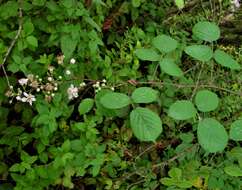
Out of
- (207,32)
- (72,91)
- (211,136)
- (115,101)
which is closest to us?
(211,136)

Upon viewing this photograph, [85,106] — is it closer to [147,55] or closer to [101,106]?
[101,106]

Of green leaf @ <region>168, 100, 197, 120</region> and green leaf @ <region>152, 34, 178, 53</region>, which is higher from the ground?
green leaf @ <region>152, 34, 178, 53</region>

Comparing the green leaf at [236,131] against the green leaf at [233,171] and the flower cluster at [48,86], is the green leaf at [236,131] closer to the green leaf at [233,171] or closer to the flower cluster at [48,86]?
the green leaf at [233,171]

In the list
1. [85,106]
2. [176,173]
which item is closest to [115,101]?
[85,106]

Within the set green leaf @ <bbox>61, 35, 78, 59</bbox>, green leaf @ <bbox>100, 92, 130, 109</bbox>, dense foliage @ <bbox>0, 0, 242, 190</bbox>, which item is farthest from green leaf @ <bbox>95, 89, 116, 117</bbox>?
green leaf @ <bbox>100, 92, 130, 109</bbox>

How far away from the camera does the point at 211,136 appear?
108cm

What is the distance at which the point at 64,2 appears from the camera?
1.87 metres

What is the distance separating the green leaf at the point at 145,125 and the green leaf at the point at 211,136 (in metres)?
0.13

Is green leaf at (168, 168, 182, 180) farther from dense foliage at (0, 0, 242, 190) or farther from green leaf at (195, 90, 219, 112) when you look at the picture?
green leaf at (195, 90, 219, 112)

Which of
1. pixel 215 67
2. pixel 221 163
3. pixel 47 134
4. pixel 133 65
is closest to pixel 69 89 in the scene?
pixel 47 134

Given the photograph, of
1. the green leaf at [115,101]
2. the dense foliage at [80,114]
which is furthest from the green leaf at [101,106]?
the green leaf at [115,101]

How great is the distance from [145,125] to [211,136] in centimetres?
18

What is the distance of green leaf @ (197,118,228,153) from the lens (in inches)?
42.1

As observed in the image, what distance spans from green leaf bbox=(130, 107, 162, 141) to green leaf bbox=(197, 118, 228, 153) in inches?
5.1
